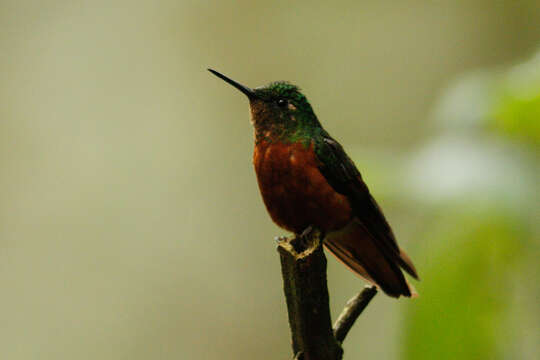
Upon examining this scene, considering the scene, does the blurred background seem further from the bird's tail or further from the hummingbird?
the hummingbird

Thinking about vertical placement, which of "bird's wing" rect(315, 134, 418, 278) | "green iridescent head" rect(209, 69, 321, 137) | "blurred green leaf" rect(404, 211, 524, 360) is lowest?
"blurred green leaf" rect(404, 211, 524, 360)

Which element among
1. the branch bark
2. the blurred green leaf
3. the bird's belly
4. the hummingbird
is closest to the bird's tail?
the hummingbird

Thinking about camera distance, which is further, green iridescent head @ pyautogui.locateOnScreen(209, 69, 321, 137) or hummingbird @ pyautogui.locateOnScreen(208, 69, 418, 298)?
green iridescent head @ pyautogui.locateOnScreen(209, 69, 321, 137)

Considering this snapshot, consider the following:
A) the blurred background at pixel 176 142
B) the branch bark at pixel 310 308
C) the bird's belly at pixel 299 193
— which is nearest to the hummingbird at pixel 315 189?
the bird's belly at pixel 299 193

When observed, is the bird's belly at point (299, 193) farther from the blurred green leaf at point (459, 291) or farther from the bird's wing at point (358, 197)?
the blurred green leaf at point (459, 291)

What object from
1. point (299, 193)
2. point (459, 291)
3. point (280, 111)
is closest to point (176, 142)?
point (280, 111)

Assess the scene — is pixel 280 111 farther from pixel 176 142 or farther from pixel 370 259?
pixel 176 142

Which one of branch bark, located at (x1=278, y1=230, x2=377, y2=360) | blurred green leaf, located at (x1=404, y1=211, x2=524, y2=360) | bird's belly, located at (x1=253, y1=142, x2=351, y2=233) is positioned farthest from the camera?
bird's belly, located at (x1=253, y1=142, x2=351, y2=233)
